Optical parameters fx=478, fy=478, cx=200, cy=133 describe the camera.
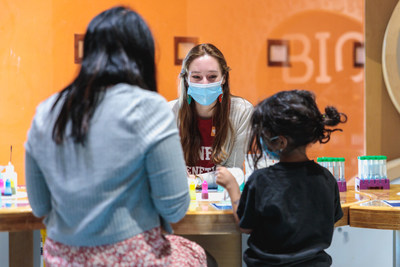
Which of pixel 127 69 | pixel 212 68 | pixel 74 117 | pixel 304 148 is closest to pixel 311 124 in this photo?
pixel 304 148

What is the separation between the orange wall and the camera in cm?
413

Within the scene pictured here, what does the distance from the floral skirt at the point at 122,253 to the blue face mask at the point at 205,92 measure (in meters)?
1.50

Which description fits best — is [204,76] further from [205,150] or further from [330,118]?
[330,118]

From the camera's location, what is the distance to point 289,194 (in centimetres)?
165

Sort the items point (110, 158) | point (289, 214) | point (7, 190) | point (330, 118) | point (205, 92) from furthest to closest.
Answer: point (205, 92) < point (7, 190) < point (330, 118) < point (289, 214) < point (110, 158)

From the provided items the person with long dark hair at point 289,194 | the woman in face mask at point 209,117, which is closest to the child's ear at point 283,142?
the person with long dark hair at point 289,194

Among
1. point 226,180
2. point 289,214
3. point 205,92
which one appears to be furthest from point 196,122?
point 289,214

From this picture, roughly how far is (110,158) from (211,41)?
10.5ft

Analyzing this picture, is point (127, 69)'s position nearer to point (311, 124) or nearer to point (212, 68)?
point (311, 124)

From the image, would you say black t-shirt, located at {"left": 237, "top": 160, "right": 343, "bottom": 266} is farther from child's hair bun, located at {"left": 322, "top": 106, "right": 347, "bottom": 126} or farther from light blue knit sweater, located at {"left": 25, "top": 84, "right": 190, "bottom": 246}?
light blue knit sweater, located at {"left": 25, "top": 84, "right": 190, "bottom": 246}

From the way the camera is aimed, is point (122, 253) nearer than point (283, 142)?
Yes

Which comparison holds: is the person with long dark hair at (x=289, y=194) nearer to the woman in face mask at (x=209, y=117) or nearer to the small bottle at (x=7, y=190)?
the woman in face mask at (x=209, y=117)

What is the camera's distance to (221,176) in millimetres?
1820

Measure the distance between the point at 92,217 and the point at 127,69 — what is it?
1.34 feet
